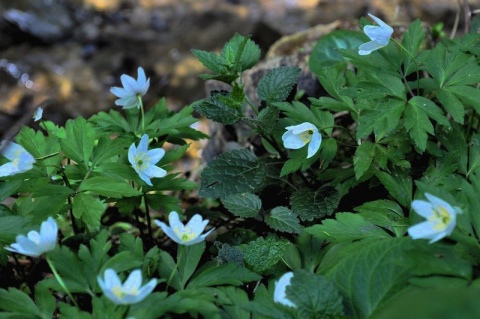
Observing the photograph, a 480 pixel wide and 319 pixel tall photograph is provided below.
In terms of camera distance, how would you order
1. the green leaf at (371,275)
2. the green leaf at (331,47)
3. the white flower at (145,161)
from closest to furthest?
the green leaf at (371,275), the white flower at (145,161), the green leaf at (331,47)

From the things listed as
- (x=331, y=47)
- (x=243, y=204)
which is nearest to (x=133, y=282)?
(x=243, y=204)

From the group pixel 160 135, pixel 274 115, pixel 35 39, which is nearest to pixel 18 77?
pixel 35 39

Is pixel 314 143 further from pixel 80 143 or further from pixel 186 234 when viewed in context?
pixel 80 143

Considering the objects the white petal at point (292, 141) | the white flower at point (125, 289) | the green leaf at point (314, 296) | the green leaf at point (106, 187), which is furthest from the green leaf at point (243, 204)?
the white flower at point (125, 289)

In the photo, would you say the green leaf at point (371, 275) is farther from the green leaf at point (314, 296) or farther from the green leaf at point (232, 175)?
the green leaf at point (232, 175)

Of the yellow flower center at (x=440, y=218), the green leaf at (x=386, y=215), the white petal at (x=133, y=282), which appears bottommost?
the green leaf at (x=386, y=215)

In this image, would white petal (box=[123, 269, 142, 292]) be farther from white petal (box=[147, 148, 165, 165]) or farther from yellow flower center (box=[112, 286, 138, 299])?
white petal (box=[147, 148, 165, 165])

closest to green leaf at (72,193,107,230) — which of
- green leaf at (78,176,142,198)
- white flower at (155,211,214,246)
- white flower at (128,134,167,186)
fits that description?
green leaf at (78,176,142,198)
